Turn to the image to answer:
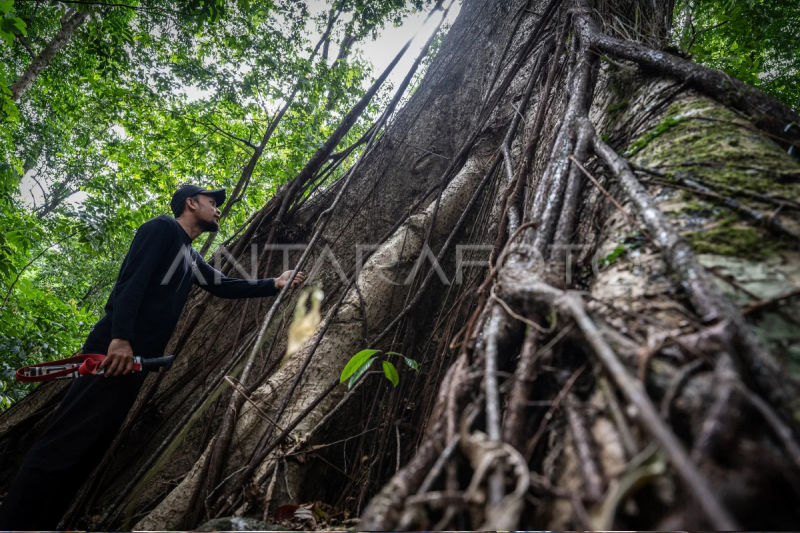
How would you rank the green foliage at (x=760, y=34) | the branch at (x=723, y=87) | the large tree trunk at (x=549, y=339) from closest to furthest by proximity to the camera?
the large tree trunk at (x=549, y=339) → the branch at (x=723, y=87) → the green foliage at (x=760, y=34)

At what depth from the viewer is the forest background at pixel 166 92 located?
378 centimetres

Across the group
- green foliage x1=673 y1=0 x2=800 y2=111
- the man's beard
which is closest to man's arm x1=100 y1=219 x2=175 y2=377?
the man's beard

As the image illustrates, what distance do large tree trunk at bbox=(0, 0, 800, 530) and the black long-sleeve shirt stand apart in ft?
1.52

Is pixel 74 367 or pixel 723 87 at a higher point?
pixel 723 87

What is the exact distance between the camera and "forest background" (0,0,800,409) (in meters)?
3.78

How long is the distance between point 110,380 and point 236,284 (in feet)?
2.80

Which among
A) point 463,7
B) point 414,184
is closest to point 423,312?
point 414,184

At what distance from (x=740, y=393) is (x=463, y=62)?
396 centimetres

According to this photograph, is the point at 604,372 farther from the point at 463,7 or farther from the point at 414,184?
the point at 463,7

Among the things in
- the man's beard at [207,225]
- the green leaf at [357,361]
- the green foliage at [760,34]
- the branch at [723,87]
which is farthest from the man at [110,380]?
the green foliage at [760,34]

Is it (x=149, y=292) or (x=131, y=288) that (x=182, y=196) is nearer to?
(x=149, y=292)

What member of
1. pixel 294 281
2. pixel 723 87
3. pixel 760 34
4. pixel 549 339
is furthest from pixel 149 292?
pixel 760 34

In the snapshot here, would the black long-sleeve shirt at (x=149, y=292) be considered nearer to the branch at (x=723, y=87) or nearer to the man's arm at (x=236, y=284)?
the man's arm at (x=236, y=284)

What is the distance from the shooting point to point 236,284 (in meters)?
2.44
